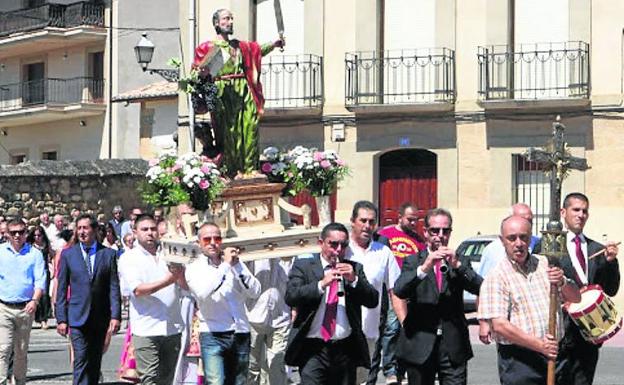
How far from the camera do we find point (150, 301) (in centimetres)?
1288

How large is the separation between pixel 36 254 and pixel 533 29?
16089mm

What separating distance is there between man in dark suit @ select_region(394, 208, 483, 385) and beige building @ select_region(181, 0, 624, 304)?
17.8 metres

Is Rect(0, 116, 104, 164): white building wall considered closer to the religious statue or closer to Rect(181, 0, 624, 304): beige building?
Rect(181, 0, 624, 304): beige building

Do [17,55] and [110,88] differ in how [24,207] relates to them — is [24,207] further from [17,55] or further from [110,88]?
[17,55]

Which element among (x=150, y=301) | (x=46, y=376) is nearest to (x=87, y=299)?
(x=150, y=301)

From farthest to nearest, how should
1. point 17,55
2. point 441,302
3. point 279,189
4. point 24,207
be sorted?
point 17,55
point 24,207
point 279,189
point 441,302

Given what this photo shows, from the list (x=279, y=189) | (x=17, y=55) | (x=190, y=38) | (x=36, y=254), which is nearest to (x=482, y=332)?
(x=279, y=189)

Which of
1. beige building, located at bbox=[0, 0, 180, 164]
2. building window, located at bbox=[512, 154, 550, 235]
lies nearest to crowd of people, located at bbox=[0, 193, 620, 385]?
building window, located at bbox=[512, 154, 550, 235]

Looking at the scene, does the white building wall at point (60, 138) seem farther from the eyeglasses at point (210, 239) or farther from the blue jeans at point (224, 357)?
the eyeglasses at point (210, 239)

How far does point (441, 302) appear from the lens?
448 inches

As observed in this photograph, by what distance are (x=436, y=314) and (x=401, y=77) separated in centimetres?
1983

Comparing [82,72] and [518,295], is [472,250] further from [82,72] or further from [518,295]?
[82,72]

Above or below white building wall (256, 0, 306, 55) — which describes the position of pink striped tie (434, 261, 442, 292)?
below

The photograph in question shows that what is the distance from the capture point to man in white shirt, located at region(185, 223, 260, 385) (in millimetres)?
11922
